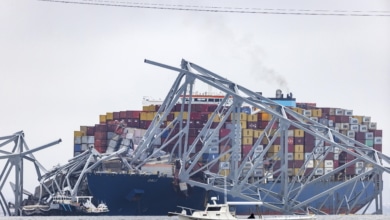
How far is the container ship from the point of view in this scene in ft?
393

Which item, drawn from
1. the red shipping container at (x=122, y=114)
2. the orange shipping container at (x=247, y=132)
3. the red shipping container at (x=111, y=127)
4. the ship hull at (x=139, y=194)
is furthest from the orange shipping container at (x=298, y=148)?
the red shipping container at (x=111, y=127)

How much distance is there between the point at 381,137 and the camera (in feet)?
479

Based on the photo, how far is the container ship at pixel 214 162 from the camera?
119875mm

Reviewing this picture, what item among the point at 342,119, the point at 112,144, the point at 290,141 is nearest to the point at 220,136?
the point at 290,141

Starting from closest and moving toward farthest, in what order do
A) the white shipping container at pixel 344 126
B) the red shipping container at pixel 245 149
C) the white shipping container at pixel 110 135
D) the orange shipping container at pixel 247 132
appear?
the red shipping container at pixel 245 149 < the white shipping container at pixel 110 135 < the orange shipping container at pixel 247 132 < the white shipping container at pixel 344 126

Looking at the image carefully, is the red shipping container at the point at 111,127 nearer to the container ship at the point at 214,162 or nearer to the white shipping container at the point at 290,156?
the container ship at the point at 214,162

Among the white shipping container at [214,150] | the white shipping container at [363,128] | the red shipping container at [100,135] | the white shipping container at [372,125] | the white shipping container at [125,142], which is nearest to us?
the white shipping container at [214,150]

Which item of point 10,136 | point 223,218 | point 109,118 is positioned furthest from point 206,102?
point 223,218

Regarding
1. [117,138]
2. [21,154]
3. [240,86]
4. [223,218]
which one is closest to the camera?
[223,218]

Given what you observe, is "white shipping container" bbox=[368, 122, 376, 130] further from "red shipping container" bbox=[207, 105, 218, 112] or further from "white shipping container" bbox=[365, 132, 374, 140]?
"red shipping container" bbox=[207, 105, 218, 112]

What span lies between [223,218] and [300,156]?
56.5 m

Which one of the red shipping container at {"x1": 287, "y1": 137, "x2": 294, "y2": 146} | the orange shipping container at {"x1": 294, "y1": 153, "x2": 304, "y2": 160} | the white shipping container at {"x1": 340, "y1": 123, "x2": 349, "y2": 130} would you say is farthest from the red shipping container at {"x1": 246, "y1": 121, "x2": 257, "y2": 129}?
the white shipping container at {"x1": 340, "y1": 123, "x2": 349, "y2": 130}

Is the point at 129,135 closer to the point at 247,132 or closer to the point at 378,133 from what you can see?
the point at 247,132

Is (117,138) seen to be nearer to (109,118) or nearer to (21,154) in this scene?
(109,118)
